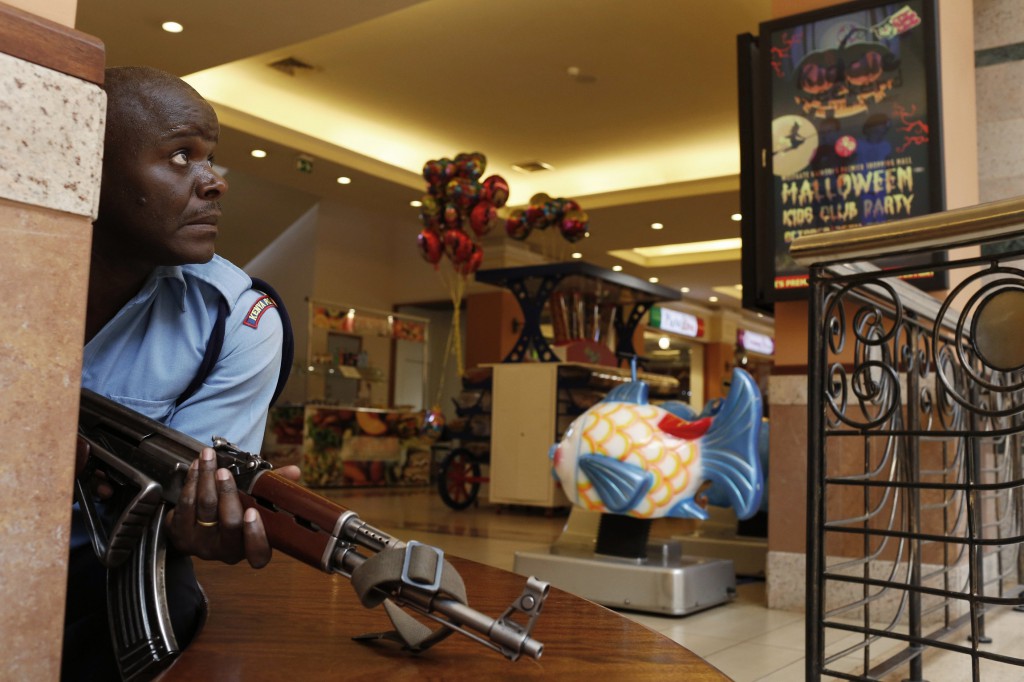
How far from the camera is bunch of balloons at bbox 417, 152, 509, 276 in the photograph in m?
7.69

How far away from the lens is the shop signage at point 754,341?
17.2 metres

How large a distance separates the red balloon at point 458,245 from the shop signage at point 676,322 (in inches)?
257

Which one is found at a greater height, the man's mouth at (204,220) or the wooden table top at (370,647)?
the man's mouth at (204,220)

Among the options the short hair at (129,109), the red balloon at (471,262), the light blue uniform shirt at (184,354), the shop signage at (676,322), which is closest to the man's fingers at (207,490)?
the light blue uniform shirt at (184,354)

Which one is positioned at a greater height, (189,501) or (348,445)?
(189,501)

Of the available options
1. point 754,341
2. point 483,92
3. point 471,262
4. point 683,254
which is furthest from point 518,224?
point 754,341

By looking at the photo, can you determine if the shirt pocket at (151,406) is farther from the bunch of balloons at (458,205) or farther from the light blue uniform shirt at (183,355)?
the bunch of balloons at (458,205)

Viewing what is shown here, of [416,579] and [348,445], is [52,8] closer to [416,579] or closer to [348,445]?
[416,579]

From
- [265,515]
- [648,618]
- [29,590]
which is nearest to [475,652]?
[265,515]

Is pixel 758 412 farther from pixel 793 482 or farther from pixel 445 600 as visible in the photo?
pixel 445 600

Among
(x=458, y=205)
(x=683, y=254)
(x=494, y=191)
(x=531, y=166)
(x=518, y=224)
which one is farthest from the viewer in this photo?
(x=683, y=254)

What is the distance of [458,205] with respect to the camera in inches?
304

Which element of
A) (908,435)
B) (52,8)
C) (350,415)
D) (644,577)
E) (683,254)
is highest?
(683,254)

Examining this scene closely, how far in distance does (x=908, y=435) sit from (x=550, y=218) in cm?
654
